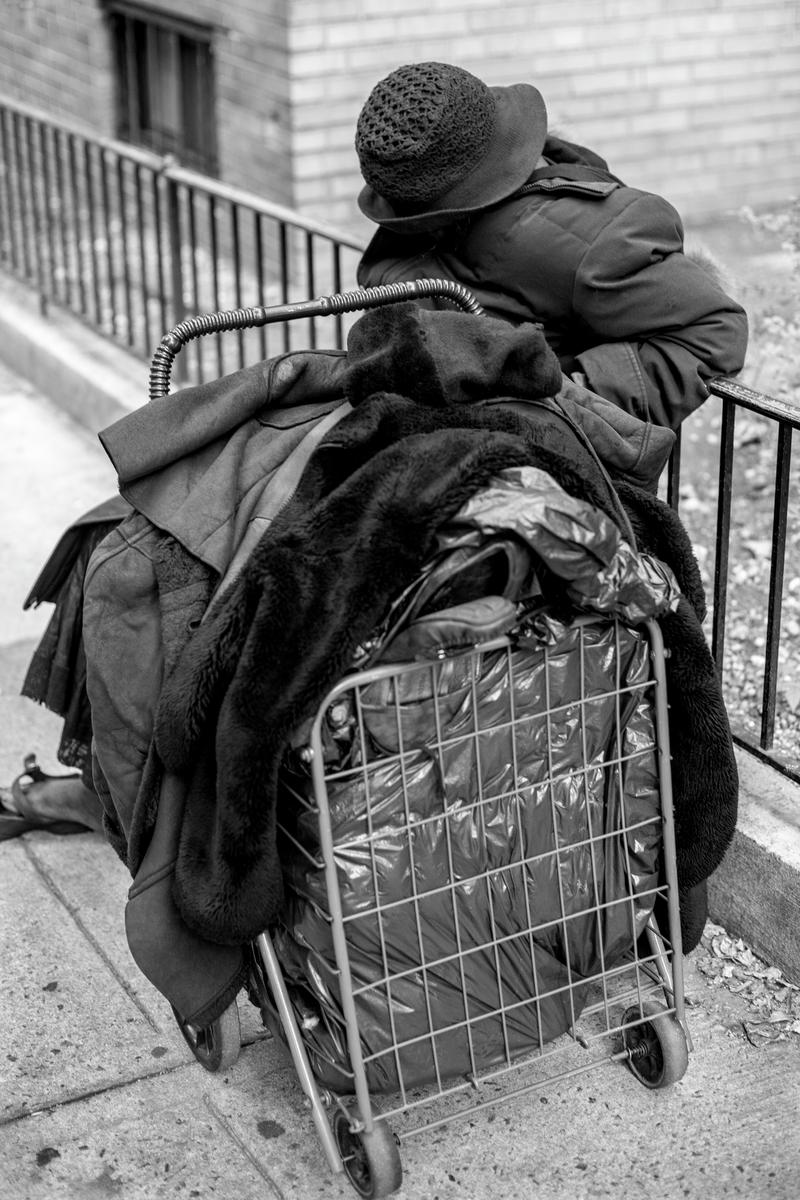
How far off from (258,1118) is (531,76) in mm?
5799

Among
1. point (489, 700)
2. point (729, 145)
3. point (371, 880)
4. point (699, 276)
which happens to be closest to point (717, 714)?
point (489, 700)

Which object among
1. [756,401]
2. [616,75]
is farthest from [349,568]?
[616,75]

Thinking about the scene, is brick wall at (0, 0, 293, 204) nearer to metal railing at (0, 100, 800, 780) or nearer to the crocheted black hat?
metal railing at (0, 100, 800, 780)

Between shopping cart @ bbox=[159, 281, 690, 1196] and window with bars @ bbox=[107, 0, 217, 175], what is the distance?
5906mm

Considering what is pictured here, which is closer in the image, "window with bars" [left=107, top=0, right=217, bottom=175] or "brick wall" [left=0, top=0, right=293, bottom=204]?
"brick wall" [left=0, top=0, right=293, bottom=204]

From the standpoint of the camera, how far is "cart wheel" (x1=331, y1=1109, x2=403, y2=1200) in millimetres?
2408

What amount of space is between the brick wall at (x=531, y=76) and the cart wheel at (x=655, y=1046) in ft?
16.4

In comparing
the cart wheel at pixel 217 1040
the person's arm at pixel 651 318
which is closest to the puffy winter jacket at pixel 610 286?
the person's arm at pixel 651 318

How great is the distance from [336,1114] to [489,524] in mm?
1070

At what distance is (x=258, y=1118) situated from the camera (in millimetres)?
2668

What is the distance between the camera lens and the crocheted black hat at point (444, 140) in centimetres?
270

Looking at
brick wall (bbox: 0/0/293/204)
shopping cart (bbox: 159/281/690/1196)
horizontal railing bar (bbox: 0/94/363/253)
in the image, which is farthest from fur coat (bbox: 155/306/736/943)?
brick wall (bbox: 0/0/293/204)

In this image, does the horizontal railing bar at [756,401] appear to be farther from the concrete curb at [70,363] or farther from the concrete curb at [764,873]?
the concrete curb at [70,363]

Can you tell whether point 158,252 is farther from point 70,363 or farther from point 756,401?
point 756,401
